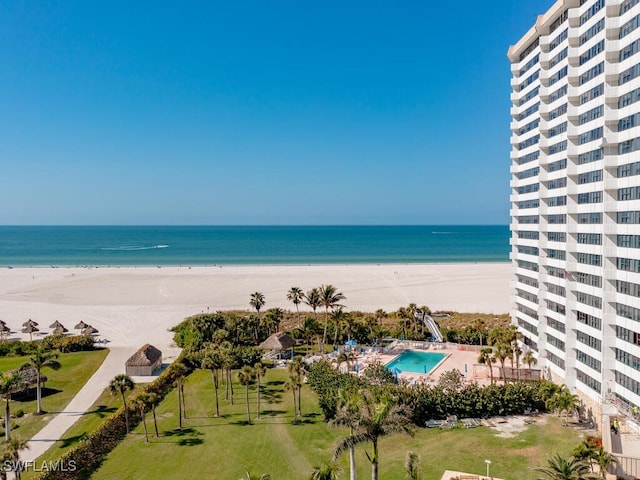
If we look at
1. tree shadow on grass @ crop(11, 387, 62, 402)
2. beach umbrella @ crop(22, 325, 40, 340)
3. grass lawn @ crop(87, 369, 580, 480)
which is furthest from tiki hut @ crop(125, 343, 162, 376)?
beach umbrella @ crop(22, 325, 40, 340)

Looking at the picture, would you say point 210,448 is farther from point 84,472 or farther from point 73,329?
point 73,329

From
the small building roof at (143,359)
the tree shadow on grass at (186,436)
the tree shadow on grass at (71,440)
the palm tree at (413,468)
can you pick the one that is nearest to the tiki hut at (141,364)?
the small building roof at (143,359)

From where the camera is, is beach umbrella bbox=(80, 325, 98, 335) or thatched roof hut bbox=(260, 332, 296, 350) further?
beach umbrella bbox=(80, 325, 98, 335)

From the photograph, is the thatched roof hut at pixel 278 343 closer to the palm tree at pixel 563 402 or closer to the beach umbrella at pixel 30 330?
the palm tree at pixel 563 402

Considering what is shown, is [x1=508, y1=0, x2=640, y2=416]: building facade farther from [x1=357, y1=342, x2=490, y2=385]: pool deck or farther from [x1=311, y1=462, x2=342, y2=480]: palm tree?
[x1=311, y1=462, x2=342, y2=480]: palm tree

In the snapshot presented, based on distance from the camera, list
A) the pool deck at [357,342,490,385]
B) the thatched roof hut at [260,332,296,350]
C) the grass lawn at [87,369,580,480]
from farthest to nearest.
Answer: the thatched roof hut at [260,332,296,350] → the pool deck at [357,342,490,385] → the grass lawn at [87,369,580,480]

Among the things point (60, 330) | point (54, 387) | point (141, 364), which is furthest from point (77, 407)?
point (60, 330)
